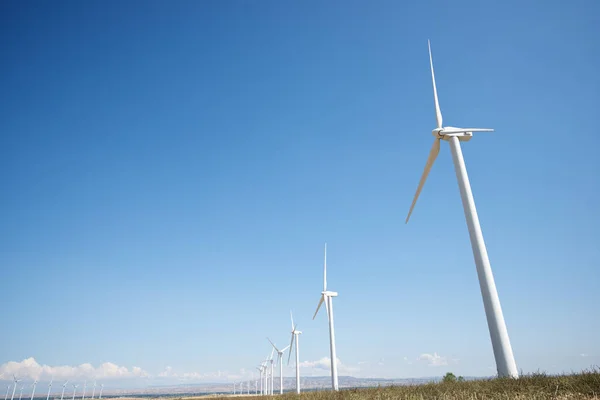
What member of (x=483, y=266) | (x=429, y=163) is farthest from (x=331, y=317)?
(x=483, y=266)

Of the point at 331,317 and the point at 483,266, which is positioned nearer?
the point at 483,266

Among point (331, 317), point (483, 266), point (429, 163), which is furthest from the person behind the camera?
point (331, 317)

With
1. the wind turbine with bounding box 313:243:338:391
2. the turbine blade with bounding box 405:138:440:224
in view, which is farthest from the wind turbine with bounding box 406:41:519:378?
the wind turbine with bounding box 313:243:338:391

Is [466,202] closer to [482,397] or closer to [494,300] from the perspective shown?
[494,300]

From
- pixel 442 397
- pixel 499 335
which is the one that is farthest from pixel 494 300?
pixel 442 397

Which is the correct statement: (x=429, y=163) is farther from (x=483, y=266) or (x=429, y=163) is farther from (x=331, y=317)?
(x=331, y=317)

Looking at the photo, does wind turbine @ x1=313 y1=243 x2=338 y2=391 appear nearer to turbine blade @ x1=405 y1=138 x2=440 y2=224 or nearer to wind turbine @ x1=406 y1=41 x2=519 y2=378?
turbine blade @ x1=405 y1=138 x2=440 y2=224

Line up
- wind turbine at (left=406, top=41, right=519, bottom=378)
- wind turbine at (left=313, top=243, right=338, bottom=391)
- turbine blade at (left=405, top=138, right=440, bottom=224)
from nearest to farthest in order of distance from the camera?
wind turbine at (left=406, top=41, right=519, bottom=378)
turbine blade at (left=405, top=138, right=440, bottom=224)
wind turbine at (left=313, top=243, right=338, bottom=391)

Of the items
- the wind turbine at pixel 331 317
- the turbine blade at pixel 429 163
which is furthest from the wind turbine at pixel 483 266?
the wind turbine at pixel 331 317

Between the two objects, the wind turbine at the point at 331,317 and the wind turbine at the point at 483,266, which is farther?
the wind turbine at the point at 331,317

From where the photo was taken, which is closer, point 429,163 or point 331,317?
point 429,163

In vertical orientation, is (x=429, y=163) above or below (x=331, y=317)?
above

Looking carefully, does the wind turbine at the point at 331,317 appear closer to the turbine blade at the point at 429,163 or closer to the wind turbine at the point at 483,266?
the turbine blade at the point at 429,163

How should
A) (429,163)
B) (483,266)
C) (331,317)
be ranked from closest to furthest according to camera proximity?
1. (483,266)
2. (429,163)
3. (331,317)
